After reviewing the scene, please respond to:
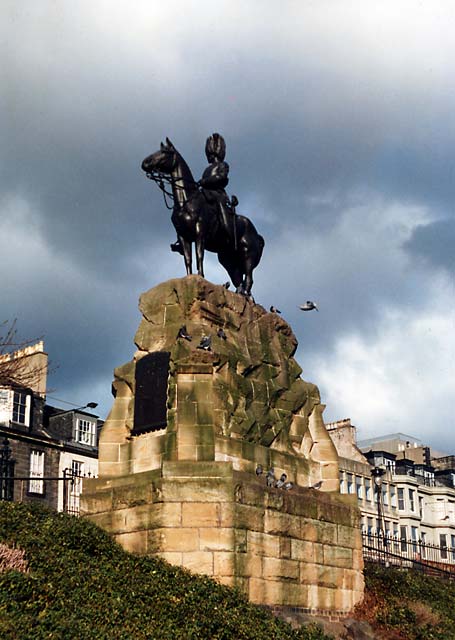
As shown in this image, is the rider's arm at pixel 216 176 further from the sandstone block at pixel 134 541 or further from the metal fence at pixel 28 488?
the metal fence at pixel 28 488

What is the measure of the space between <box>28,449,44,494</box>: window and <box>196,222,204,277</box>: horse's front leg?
30.6 m

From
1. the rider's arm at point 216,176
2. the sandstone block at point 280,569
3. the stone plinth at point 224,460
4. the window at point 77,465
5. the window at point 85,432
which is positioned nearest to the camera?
the stone plinth at point 224,460

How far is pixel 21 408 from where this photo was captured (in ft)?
176

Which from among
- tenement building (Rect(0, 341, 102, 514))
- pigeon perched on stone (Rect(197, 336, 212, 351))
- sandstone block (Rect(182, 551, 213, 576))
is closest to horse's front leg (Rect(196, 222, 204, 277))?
pigeon perched on stone (Rect(197, 336, 212, 351))

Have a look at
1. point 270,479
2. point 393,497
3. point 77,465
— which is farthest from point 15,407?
point 393,497

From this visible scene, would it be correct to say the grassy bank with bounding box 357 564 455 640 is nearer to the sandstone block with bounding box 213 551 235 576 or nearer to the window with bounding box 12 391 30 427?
the sandstone block with bounding box 213 551 235 576

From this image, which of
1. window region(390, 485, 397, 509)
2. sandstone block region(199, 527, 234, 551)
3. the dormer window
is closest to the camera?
sandstone block region(199, 527, 234, 551)

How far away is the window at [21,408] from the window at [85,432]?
4190mm

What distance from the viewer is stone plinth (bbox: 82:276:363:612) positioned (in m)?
19.7

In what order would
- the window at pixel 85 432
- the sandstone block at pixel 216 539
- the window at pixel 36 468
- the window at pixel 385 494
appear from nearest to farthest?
1. the sandstone block at pixel 216 539
2. the window at pixel 36 468
3. the window at pixel 85 432
4. the window at pixel 385 494

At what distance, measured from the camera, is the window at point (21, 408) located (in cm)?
5288

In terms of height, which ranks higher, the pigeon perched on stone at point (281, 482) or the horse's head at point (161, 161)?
the horse's head at point (161, 161)

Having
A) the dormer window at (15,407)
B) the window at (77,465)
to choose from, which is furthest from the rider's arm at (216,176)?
the window at (77,465)

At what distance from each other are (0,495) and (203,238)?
26919 mm
